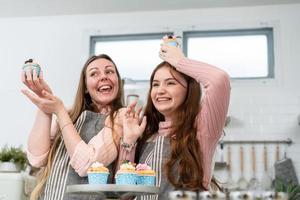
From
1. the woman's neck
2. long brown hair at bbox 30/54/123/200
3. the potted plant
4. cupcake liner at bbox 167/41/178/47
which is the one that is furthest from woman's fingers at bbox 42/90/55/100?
the potted plant

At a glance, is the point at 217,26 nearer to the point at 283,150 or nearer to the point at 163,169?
the point at 283,150

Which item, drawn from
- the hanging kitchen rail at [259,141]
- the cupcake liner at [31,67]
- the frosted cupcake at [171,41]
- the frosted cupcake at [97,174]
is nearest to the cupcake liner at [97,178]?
the frosted cupcake at [97,174]

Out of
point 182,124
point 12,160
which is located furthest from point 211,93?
point 12,160

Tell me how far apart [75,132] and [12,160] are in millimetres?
2200

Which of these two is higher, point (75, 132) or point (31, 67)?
point (31, 67)

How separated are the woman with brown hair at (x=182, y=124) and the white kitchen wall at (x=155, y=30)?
242 centimetres

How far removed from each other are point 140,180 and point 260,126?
2.79 m

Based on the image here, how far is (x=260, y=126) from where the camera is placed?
4184 mm

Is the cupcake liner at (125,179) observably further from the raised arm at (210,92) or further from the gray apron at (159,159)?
the raised arm at (210,92)

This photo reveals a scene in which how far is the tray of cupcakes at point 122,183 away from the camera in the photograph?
1.37 m

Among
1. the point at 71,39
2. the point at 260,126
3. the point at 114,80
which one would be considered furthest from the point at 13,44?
the point at 114,80

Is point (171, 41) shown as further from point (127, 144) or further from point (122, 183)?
point (122, 183)

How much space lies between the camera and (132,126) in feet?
5.59

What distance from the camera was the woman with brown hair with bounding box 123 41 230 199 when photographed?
165 cm
